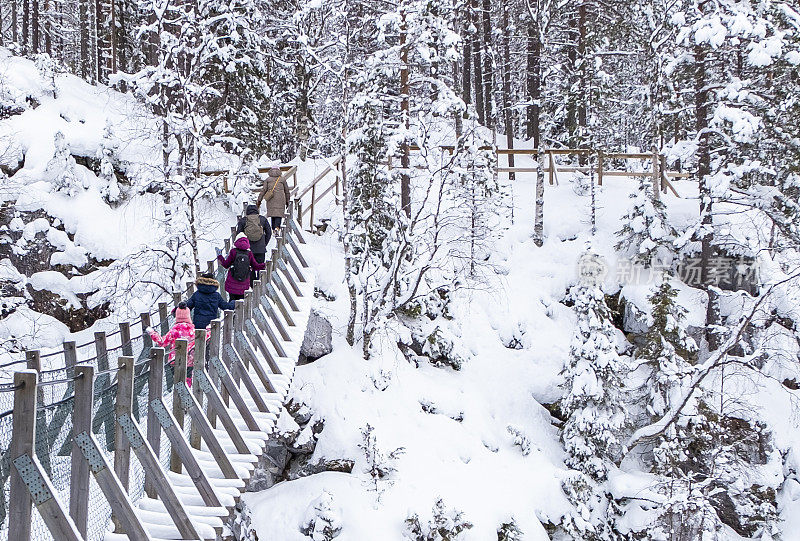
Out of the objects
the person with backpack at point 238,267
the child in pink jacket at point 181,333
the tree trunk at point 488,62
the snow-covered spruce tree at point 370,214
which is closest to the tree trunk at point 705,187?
the snow-covered spruce tree at point 370,214

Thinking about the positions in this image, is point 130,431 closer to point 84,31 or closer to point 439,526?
point 439,526

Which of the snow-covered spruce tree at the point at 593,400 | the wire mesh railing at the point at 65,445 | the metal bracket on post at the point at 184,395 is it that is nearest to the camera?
the wire mesh railing at the point at 65,445

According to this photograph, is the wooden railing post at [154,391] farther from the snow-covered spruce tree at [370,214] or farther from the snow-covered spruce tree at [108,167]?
the snow-covered spruce tree at [108,167]

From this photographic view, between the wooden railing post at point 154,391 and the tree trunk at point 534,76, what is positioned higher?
the tree trunk at point 534,76

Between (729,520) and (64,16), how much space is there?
1857 inches

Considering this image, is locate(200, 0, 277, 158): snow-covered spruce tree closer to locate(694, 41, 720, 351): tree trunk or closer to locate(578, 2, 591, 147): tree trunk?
locate(578, 2, 591, 147): tree trunk

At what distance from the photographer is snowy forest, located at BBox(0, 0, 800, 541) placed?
1573 centimetres

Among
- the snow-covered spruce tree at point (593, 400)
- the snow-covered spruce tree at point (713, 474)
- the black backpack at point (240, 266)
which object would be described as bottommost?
the snow-covered spruce tree at point (713, 474)

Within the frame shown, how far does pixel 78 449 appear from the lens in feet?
14.8

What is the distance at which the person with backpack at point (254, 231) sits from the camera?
12844mm

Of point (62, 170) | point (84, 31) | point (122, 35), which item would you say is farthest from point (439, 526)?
point (84, 31)

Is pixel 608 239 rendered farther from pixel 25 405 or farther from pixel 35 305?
pixel 25 405

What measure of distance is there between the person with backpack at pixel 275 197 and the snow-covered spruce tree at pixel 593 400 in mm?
7689

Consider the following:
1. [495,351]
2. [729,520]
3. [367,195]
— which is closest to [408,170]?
[367,195]
